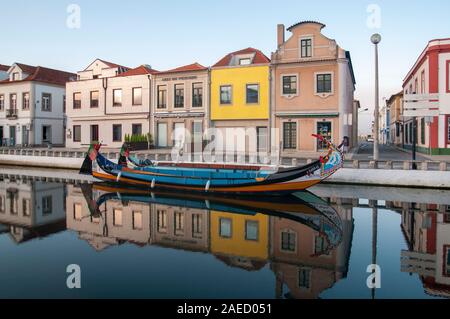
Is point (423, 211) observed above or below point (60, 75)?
below

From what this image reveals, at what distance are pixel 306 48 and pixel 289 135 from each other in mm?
6833

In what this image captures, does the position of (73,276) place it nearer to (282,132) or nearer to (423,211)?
(423,211)

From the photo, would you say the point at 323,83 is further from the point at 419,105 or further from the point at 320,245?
the point at 320,245

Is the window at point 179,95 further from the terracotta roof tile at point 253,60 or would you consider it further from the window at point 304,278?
the window at point 304,278

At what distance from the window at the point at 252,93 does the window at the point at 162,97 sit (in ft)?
27.2

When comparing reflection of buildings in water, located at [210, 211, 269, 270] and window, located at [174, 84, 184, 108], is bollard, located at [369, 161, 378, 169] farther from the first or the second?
window, located at [174, 84, 184, 108]

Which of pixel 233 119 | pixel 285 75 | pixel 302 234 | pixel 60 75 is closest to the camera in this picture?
pixel 302 234

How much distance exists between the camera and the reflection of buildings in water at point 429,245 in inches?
326

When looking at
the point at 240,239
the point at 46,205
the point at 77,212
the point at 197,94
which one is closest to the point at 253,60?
the point at 197,94

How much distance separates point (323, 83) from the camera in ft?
91.2

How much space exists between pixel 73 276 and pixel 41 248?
10.7ft

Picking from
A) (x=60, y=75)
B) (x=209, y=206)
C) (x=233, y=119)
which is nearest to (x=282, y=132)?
(x=233, y=119)

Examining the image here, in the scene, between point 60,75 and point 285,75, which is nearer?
point 285,75

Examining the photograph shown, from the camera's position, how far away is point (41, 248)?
436 inches
